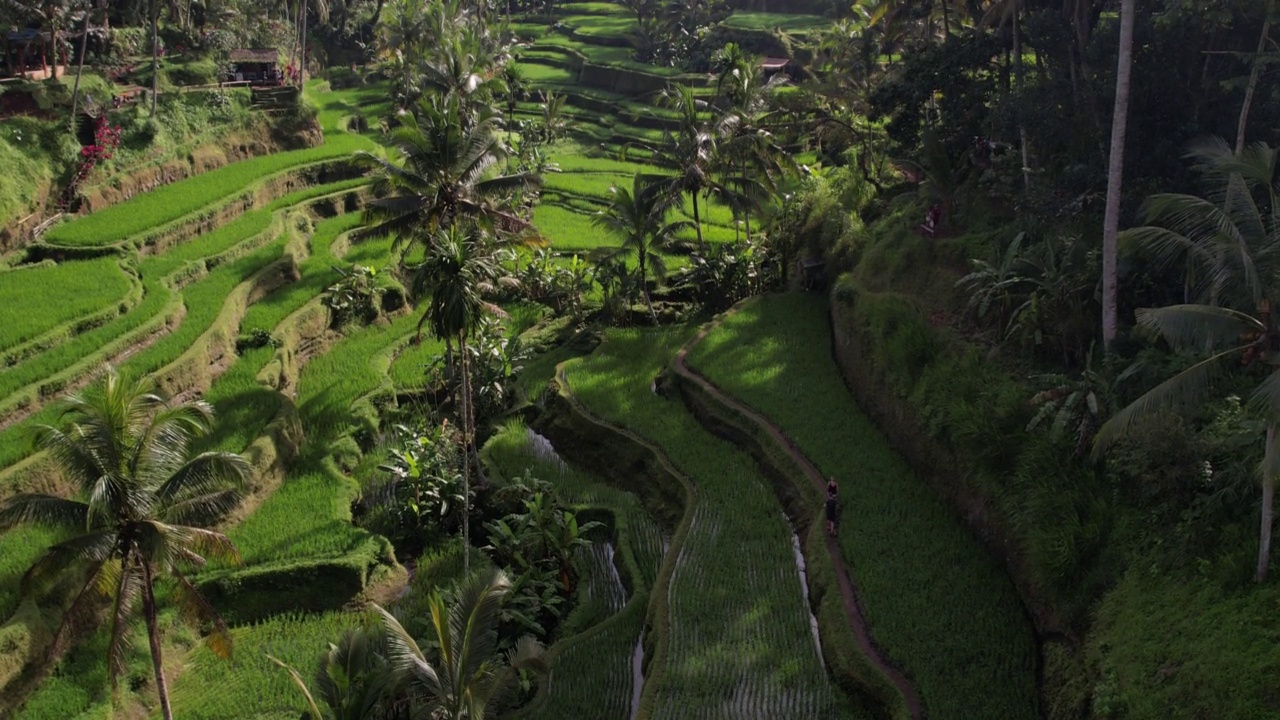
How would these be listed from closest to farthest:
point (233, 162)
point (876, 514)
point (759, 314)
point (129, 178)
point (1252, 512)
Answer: point (1252, 512) → point (876, 514) → point (759, 314) → point (129, 178) → point (233, 162)

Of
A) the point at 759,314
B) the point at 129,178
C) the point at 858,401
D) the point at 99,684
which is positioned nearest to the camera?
the point at 99,684

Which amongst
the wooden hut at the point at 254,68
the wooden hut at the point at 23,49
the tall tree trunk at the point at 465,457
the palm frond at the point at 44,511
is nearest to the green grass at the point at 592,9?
the wooden hut at the point at 254,68

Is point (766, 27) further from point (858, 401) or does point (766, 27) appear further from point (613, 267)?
point (858, 401)

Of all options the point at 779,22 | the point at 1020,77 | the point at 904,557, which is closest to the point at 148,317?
the point at 904,557

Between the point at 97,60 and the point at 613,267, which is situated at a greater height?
the point at 97,60

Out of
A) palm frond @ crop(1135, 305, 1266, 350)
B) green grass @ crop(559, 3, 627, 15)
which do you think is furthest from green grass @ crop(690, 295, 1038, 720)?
green grass @ crop(559, 3, 627, 15)

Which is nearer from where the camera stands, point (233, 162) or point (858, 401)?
point (858, 401)

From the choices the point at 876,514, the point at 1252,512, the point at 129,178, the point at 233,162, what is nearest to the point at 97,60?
the point at 233,162
